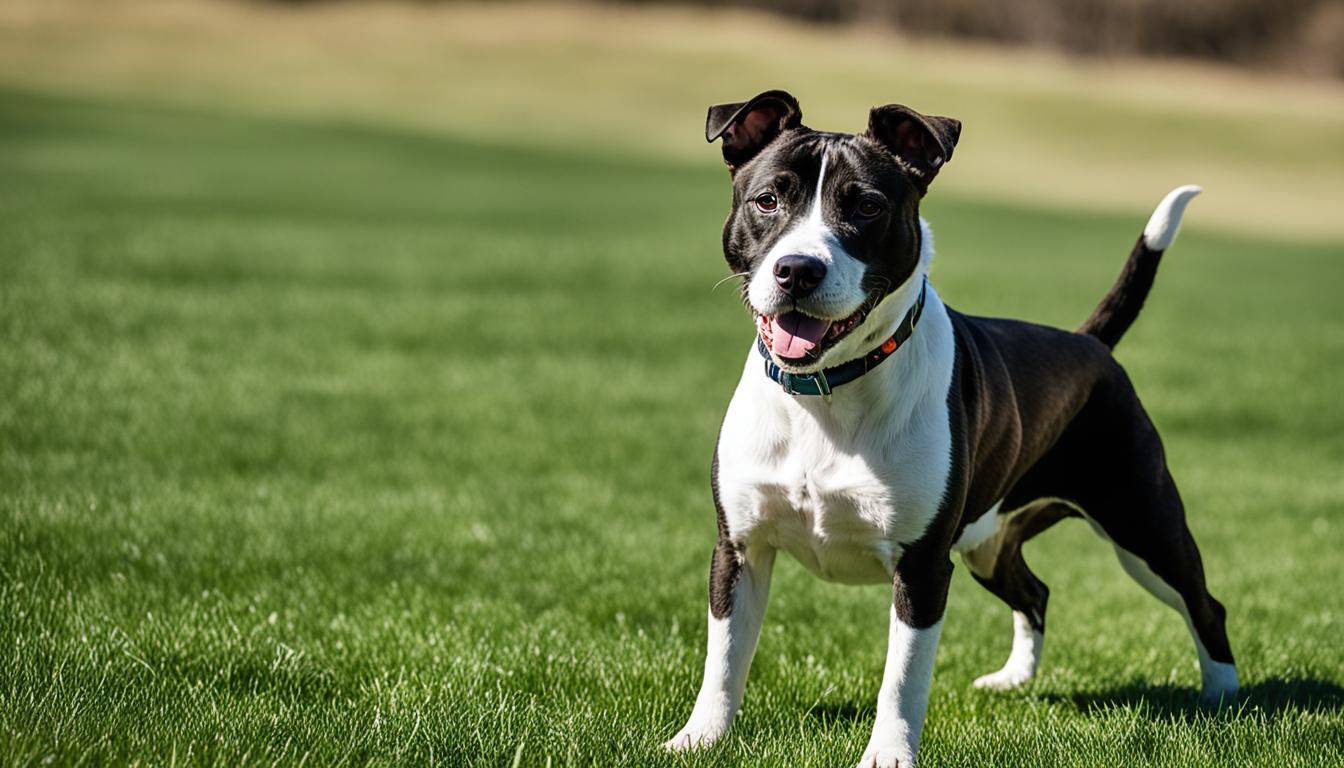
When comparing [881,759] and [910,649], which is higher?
[910,649]

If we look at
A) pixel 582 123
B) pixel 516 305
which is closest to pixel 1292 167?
pixel 582 123

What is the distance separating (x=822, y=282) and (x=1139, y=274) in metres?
2.16

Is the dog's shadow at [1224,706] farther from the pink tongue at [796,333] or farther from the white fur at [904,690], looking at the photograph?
the pink tongue at [796,333]

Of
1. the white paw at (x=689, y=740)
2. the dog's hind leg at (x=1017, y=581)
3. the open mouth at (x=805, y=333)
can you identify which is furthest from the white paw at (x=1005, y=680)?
the open mouth at (x=805, y=333)

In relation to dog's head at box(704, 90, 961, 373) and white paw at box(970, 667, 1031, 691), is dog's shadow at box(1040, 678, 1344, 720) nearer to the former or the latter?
white paw at box(970, 667, 1031, 691)

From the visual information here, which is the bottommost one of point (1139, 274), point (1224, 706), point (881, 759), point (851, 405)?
point (1224, 706)

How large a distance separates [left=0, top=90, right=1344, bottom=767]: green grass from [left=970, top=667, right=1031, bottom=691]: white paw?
0.28 feet

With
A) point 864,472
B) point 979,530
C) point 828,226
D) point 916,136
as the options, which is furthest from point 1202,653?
point 828,226

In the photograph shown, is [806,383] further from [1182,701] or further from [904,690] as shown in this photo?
[1182,701]

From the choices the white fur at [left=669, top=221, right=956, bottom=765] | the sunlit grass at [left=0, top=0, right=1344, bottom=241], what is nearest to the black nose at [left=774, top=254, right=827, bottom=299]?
the white fur at [left=669, top=221, right=956, bottom=765]

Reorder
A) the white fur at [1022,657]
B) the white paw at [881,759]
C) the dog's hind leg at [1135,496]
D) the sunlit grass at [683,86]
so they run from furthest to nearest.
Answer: the sunlit grass at [683,86]
the white fur at [1022,657]
the dog's hind leg at [1135,496]
the white paw at [881,759]

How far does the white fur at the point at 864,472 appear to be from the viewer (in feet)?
13.6

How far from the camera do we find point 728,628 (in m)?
4.43

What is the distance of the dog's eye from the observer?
4.08 m
